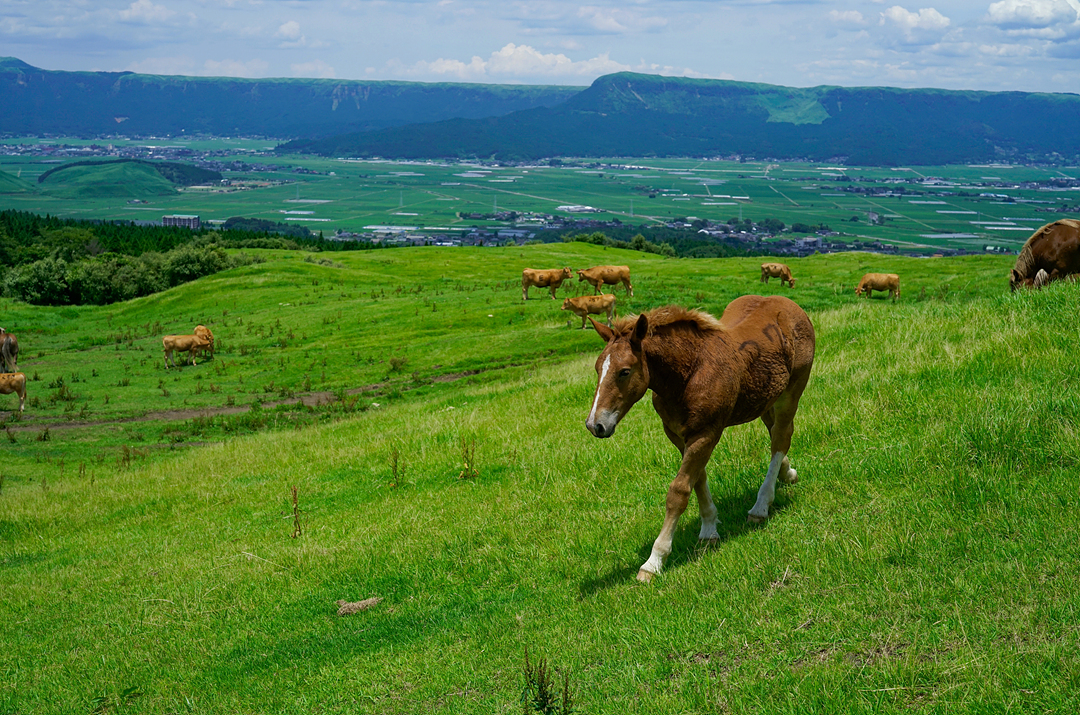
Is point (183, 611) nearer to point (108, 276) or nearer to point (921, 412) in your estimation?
point (921, 412)

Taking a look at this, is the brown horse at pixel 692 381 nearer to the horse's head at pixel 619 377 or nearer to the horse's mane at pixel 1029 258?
the horse's head at pixel 619 377

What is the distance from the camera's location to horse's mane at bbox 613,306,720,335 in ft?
25.9

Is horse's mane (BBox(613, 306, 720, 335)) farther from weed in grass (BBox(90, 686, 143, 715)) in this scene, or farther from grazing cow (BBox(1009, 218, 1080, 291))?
grazing cow (BBox(1009, 218, 1080, 291))


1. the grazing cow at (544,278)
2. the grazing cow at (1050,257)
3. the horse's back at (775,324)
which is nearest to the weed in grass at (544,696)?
the horse's back at (775,324)

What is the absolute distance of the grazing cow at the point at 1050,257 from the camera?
59.9 feet

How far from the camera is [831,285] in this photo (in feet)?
144

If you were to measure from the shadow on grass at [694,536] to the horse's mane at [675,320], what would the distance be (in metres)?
2.07

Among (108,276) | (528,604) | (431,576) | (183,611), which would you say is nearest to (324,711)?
(528,604)

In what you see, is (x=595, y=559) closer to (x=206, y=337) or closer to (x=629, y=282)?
(x=629, y=282)

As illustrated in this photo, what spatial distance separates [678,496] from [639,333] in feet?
5.39

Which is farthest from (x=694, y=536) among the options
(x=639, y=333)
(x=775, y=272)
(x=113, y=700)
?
(x=775, y=272)

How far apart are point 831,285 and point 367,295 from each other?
29448 millimetres

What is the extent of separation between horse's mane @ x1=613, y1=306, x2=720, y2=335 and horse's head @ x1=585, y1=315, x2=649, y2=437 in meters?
0.24

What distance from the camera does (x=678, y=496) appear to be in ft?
25.7
